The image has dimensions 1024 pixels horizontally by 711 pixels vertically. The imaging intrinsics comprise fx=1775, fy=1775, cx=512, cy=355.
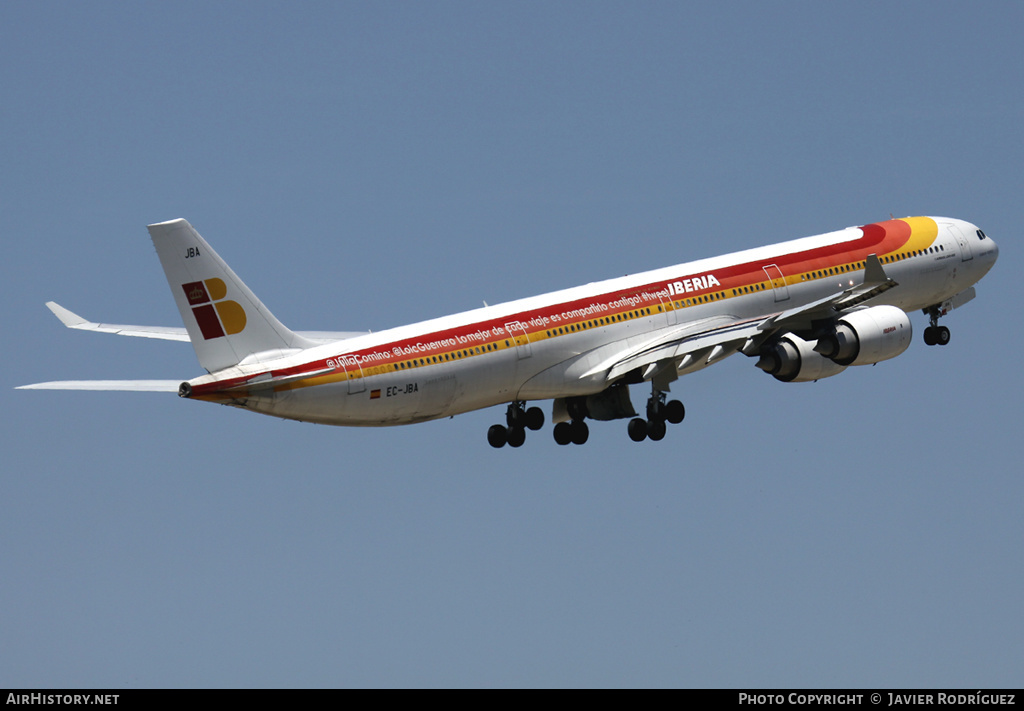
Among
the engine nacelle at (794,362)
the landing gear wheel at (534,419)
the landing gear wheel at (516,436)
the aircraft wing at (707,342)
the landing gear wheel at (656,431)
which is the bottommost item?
the landing gear wheel at (656,431)

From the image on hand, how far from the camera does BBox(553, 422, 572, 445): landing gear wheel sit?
61.4 meters

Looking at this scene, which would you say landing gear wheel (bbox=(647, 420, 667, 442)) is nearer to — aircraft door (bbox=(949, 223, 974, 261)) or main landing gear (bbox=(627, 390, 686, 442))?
main landing gear (bbox=(627, 390, 686, 442))

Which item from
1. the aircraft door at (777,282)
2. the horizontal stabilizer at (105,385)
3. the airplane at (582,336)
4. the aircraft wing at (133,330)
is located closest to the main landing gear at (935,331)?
the airplane at (582,336)

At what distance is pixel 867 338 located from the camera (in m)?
58.7

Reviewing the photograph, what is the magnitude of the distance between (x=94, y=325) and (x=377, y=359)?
42.3 ft

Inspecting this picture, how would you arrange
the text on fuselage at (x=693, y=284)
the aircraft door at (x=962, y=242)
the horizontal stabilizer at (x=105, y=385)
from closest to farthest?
the horizontal stabilizer at (x=105, y=385)
the text on fuselage at (x=693, y=284)
the aircraft door at (x=962, y=242)

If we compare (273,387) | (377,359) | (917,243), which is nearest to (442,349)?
(377,359)

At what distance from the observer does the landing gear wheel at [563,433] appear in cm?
6141

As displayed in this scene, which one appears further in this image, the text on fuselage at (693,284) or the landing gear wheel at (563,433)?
the landing gear wheel at (563,433)

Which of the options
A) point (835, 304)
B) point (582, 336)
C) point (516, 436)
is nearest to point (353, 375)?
point (582, 336)

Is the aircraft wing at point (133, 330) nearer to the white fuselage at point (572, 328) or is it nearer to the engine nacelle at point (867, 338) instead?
the white fuselage at point (572, 328)

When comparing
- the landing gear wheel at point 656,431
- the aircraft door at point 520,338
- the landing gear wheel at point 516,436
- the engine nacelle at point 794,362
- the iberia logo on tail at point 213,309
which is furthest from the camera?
the landing gear wheel at point 516,436

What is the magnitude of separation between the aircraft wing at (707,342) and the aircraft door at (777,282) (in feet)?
8.93

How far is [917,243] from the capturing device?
6588cm
